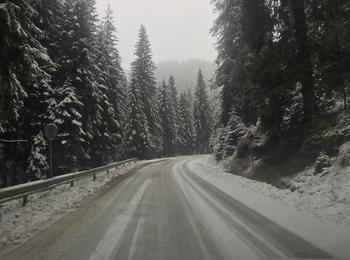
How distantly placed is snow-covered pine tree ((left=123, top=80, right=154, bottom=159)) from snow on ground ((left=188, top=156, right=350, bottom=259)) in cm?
3863

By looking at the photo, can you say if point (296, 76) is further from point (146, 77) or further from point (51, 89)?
point (146, 77)

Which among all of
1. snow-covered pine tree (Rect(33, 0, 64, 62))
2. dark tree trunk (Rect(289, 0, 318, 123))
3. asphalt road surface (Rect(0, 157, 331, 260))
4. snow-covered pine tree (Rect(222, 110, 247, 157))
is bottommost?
asphalt road surface (Rect(0, 157, 331, 260))

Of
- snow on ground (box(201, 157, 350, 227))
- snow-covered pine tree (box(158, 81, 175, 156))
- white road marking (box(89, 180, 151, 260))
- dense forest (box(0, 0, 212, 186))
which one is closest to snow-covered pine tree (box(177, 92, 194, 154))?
snow-covered pine tree (box(158, 81, 175, 156))

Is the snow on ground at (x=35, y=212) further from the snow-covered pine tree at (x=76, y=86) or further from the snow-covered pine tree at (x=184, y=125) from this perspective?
the snow-covered pine tree at (x=184, y=125)

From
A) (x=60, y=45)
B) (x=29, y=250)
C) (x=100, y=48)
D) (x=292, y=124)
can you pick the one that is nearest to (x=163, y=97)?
(x=100, y=48)

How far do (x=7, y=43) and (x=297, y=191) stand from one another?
10.7m

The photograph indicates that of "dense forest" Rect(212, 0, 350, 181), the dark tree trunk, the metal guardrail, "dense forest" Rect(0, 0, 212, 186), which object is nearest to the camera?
the metal guardrail

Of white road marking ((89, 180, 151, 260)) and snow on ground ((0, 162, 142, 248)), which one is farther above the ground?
snow on ground ((0, 162, 142, 248))

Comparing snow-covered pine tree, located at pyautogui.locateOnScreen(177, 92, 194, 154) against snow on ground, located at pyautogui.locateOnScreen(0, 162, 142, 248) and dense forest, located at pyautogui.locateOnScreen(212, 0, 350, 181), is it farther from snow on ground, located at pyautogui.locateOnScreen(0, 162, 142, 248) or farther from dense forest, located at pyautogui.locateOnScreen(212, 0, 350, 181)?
snow on ground, located at pyautogui.locateOnScreen(0, 162, 142, 248)

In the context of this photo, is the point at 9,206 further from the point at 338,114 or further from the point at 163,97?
the point at 163,97

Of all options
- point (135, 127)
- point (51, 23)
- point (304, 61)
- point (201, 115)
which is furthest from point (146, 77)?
point (304, 61)

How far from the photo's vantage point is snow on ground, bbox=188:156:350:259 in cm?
710

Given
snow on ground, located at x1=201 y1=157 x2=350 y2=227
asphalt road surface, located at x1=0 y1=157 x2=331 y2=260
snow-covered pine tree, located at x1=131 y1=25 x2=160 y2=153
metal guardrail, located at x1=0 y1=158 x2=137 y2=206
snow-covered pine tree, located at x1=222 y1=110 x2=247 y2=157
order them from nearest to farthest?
asphalt road surface, located at x1=0 y1=157 x2=331 y2=260, snow on ground, located at x1=201 y1=157 x2=350 y2=227, metal guardrail, located at x1=0 y1=158 x2=137 y2=206, snow-covered pine tree, located at x1=222 y1=110 x2=247 y2=157, snow-covered pine tree, located at x1=131 y1=25 x2=160 y2=153

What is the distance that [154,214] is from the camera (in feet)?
32.4
